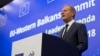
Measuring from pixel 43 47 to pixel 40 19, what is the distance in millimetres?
2080

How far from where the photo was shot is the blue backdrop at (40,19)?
9.12 feet

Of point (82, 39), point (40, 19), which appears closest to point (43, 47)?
point (82, 39)

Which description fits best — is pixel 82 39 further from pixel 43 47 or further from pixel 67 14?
pixel 43 47

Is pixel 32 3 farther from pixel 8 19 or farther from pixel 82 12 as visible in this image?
pixel 82 12

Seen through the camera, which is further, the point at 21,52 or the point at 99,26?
the point at 99,26

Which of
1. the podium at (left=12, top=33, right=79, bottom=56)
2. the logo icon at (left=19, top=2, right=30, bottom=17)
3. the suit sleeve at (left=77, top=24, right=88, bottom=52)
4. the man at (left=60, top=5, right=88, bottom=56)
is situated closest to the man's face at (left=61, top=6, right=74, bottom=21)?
the man at (left=60, top=5, right=88, bottom=56)

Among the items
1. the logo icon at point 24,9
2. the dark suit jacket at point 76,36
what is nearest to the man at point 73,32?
the dark suit jacket at point 76,36

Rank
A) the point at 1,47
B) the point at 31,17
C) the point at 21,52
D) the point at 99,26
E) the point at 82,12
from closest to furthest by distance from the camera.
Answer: the point at 21,52, the point at 99,26, the point at 82,12, the point at 31,17, the point at 1,47

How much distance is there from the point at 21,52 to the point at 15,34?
2344mm

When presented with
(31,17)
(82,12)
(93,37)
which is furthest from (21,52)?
(31,17)

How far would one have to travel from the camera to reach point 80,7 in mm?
2994

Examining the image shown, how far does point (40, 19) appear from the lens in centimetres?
364

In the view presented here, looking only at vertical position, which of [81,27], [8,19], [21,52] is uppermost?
[8,19]

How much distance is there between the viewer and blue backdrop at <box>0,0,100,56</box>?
2781 mm
